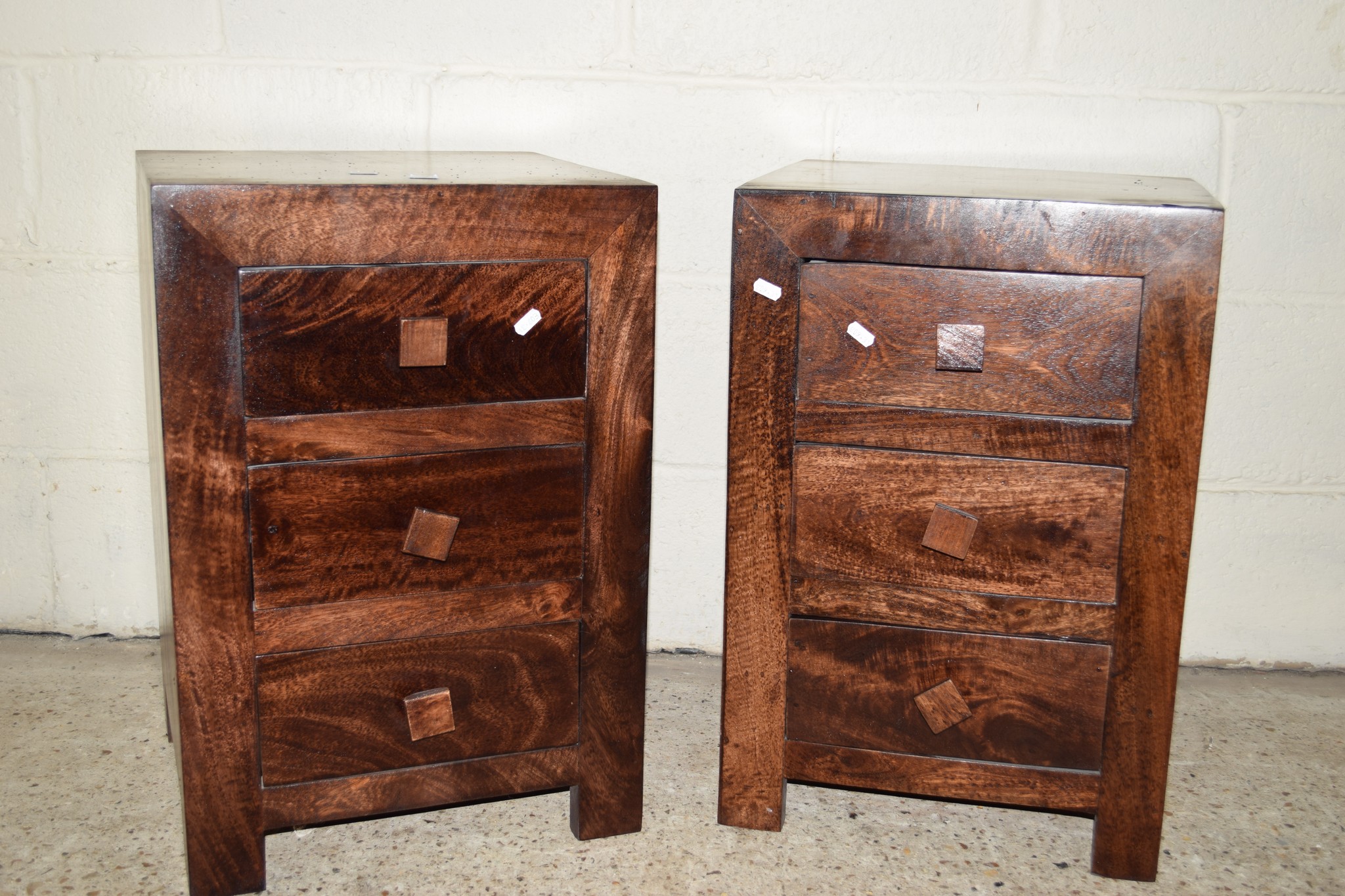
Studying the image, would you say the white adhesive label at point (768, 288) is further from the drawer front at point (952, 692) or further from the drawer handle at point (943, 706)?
the drawer handle at point (943, 706)

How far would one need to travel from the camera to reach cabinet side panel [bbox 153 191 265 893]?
1155mm

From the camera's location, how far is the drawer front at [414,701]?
1308 mm

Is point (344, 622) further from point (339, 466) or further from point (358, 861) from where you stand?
point (358, 861)

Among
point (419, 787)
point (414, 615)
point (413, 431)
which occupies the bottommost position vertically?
point (419, 787)

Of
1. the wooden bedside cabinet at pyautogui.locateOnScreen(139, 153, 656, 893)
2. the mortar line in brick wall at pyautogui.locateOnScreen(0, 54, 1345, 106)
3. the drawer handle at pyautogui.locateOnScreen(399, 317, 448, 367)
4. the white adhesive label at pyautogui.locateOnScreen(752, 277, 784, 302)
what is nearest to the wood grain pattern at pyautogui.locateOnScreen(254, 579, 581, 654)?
the wooden bedside cabinet at pyautogui.locateOnScreen(139, 153, 656, 893)

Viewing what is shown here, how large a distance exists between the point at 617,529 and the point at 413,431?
264 millimetres

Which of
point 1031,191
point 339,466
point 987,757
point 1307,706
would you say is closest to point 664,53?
point 1031,191

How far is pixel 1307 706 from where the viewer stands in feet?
6.18

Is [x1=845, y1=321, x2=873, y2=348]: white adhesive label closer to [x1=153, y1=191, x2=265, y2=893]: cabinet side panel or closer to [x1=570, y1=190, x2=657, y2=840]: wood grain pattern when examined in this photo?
[x1=570, y1=190, x2=657, y2=840]: wood grain pattern

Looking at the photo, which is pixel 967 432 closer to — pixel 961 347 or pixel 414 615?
pixel 961 347

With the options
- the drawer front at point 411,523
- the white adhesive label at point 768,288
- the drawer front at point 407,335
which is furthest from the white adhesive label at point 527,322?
the white adhesive label at point 768,288

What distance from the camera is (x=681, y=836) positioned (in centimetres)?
150

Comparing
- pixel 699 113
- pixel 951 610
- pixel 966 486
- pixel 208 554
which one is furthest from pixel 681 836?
pixel 699 113

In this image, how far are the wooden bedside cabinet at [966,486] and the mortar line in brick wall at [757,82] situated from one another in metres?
0.36
